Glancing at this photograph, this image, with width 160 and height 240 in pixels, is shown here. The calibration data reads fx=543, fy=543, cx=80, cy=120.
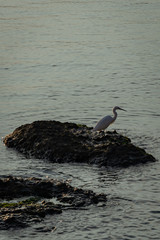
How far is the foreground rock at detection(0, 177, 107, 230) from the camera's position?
488 inches

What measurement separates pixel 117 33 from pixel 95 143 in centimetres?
3467

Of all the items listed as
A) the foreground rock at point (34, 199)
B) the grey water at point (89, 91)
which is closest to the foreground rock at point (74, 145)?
the grey water at point (89, 91)

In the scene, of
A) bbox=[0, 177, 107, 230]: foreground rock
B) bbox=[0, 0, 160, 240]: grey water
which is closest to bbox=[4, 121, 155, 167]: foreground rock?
bbox=[0, 0, 160, 240]: grey water

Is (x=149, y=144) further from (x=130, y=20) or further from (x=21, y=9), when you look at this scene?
(x=21, y=9)

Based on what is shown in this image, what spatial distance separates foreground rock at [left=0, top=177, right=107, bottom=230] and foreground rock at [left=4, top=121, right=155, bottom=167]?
7.42ft

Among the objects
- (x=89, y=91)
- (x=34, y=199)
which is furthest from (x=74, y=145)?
(x=89, y=91)

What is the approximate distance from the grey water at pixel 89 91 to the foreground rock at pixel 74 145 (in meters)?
0.36

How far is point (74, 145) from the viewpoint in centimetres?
1714

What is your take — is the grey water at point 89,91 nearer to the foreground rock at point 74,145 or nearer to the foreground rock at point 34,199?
the foreground rock at point 34,199

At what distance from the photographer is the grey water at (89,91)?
12.8 meters

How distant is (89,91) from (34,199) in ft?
54.1

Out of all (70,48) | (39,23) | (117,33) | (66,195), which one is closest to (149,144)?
(66,195)

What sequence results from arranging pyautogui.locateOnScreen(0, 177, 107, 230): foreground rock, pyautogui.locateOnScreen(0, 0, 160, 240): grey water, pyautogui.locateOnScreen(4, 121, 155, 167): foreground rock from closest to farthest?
pyautogui.locateOnScreen(0, 177, 107, 230): foreground rock
pyautogui.locateOnScreen(0, 0, 160, 240): grey water
pyautogui.locateOnScreen(4, 121, 155, 167): foreground rock

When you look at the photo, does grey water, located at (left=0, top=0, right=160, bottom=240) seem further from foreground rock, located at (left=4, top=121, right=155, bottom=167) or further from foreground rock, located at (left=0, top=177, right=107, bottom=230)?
foreground rock, located at (left=4, top=121, right=155, bottom=167)
